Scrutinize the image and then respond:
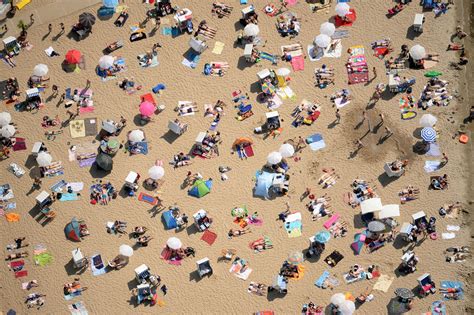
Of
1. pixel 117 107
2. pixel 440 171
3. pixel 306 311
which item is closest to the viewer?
pixel 306 311

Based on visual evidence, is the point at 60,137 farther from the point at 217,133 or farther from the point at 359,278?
the point at 359,278

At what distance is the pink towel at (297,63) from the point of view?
3603 cm

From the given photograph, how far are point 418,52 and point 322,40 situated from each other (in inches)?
223

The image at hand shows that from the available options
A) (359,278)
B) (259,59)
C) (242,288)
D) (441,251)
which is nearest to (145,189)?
(242,288)

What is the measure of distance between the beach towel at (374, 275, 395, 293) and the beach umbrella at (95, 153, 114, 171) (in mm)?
16031

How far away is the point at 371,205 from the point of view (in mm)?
31984

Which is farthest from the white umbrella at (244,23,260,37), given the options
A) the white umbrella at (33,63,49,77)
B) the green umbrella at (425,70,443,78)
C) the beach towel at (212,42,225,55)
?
the white umbrella at (33,63,49,77)

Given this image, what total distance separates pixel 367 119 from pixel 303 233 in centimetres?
788

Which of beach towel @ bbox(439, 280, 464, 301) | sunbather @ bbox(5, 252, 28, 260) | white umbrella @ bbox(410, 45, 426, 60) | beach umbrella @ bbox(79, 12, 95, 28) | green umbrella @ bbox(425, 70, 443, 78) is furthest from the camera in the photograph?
beach umbrella @ bbox(79, 12, 95, 28)

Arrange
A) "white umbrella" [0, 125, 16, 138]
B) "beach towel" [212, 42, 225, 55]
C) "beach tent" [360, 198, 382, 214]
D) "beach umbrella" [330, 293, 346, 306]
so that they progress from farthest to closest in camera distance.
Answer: "beach towel" [212, 42, 225, 55]
"white umbrella" [0, 125, 16, 138]
"beach tent" [360, 198, 382, 214]
"beach umbrella" [330, 293, 346, 306]

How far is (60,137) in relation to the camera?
35.2 m

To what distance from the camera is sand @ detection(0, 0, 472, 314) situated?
31547 mm

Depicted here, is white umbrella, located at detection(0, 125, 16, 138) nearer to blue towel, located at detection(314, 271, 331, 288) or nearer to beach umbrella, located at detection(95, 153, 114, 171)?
beach umbrella, located at detection(95, 153, 114, 171)

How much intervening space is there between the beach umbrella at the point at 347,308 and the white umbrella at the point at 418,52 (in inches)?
594
